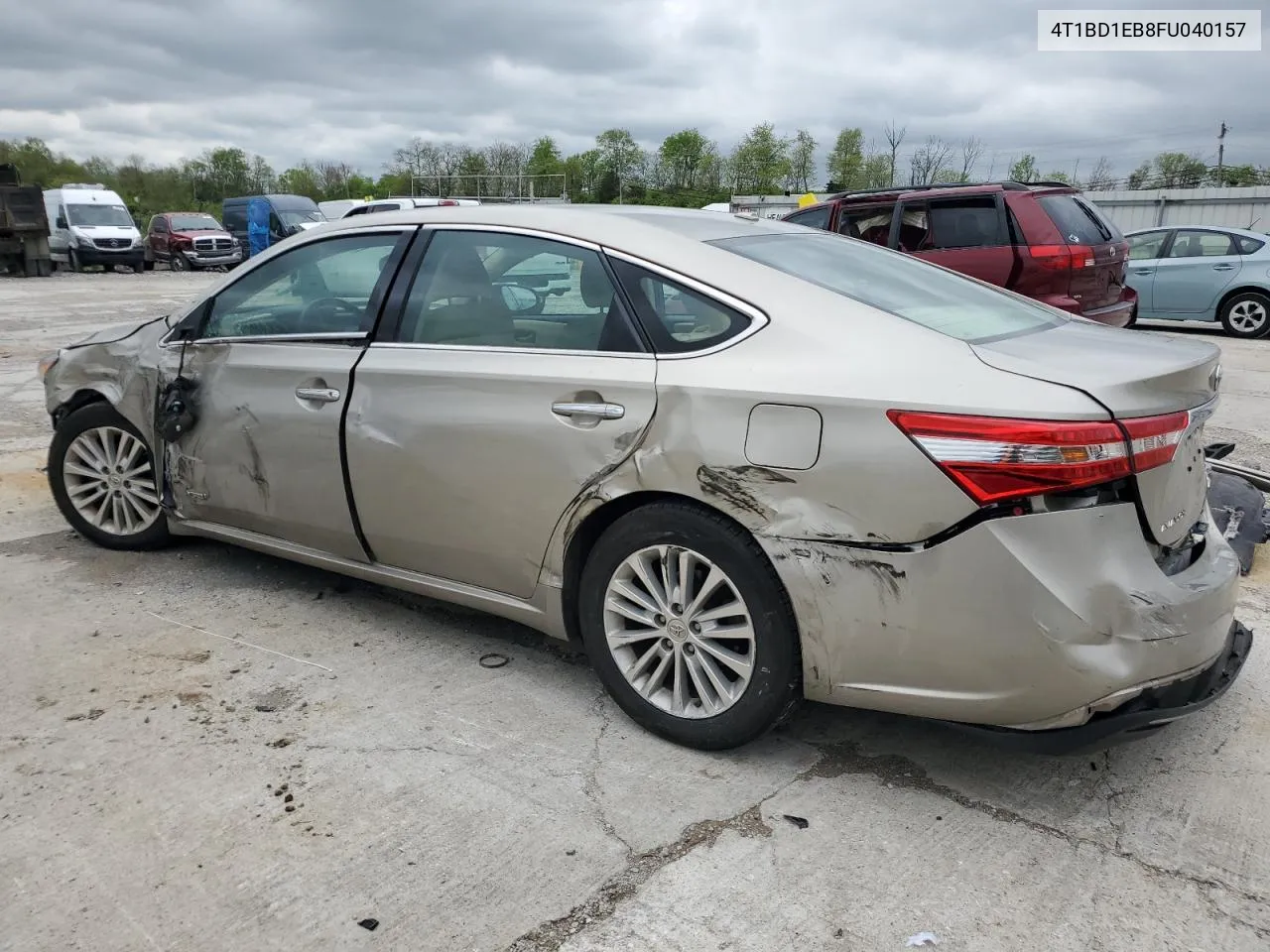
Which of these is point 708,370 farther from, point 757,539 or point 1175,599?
point 1175,599

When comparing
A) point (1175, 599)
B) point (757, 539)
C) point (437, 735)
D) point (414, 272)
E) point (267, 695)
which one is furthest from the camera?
point (414, 272)

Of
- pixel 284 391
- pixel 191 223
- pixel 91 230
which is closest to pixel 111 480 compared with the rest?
pixel 284 391

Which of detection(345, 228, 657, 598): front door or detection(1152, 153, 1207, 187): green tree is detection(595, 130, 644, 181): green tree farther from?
detection(345, 228, 657, 598): front door

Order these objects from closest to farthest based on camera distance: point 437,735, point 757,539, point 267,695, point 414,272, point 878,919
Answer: point 878,919, point 757,539, point 437,735, point 267,695, point 414,272

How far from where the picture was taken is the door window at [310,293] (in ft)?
12.0

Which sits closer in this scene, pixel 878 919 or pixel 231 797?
pixel 878 919

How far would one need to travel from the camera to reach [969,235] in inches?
359

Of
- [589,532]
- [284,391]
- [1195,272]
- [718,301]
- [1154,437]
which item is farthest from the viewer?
[1195,272]

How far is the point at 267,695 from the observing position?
10.8 feet

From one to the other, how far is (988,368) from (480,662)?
6.60 ft

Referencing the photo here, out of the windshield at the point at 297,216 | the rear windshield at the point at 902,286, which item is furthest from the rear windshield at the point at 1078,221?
the windshield at the point at 297,216

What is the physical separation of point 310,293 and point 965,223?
22.8ft

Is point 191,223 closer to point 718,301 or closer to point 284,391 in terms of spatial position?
point 284,391

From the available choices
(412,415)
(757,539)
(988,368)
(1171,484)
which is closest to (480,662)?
(412,415)
